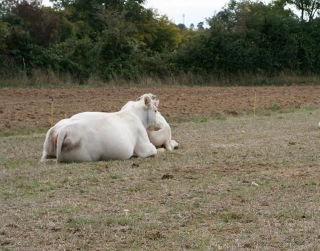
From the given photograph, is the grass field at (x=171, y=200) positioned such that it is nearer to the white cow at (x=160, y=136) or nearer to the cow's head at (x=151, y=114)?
the white cow at (x=160, y=136)

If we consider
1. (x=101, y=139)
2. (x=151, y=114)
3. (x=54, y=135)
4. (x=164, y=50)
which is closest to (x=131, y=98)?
(x=151, y=114)

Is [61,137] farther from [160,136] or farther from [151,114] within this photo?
[160,136]

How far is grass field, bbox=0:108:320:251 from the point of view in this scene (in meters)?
6.52

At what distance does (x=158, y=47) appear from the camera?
54.4 m

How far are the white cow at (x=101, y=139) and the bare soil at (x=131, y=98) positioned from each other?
23.5 feet

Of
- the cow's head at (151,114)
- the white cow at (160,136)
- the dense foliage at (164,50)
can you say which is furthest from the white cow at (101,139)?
the dense foliage at (164,50)

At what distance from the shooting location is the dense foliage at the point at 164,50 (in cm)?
3609

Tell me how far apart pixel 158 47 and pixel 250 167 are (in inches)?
1735

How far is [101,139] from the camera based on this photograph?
1173cm

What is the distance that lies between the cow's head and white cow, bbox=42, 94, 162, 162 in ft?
1.76

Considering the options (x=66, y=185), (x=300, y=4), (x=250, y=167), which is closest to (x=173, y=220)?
(x=66, y=185)

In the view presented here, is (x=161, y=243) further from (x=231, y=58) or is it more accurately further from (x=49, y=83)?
(x=231, y=58)

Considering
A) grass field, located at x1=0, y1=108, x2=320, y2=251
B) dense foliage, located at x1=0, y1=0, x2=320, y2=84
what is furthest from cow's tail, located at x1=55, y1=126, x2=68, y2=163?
dense foliage, located at x1=0, y1=0, x2=320, y2=84

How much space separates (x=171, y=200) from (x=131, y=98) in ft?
59.6
